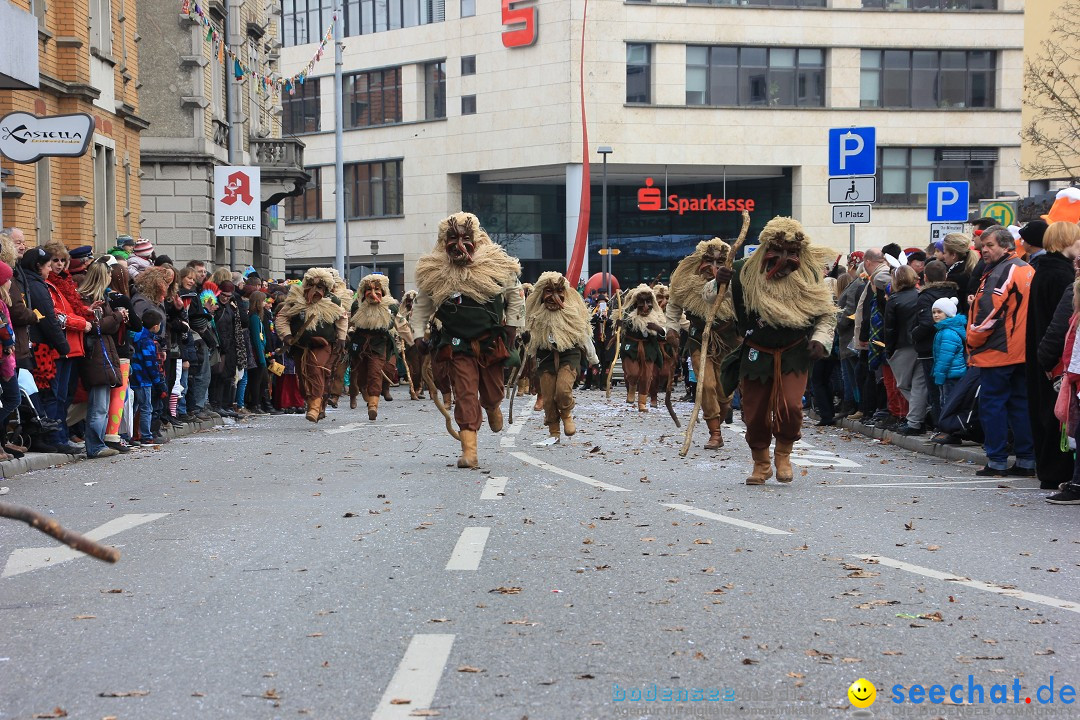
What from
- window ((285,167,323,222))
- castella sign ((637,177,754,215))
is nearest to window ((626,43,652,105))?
castella sign ((637,177,754,215))

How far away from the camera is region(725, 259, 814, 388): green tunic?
39.8 feet

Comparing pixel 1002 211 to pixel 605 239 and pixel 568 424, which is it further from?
pixel 605 239

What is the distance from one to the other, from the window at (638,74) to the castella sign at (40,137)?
41.9 metres

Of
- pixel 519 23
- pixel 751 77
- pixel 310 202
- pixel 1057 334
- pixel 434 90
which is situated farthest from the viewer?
pixel 310 202

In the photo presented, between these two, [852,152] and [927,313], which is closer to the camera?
[927,313]

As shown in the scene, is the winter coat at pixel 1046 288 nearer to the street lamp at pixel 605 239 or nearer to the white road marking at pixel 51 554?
the white road marking at pixel 51 554

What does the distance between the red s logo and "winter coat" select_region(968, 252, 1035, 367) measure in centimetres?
4752

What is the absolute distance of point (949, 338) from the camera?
50.3 feet

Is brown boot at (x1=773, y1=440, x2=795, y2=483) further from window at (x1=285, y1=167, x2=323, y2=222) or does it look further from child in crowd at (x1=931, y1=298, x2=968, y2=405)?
window at (x1=285, y1=167, x2=323, y2=222)

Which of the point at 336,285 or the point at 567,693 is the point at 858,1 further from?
the point at 567,693

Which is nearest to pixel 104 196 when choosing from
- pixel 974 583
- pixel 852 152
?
pixel 852 152

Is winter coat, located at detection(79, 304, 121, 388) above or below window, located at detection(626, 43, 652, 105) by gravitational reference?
below

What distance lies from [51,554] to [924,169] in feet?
181

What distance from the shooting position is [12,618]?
649 centimetres
